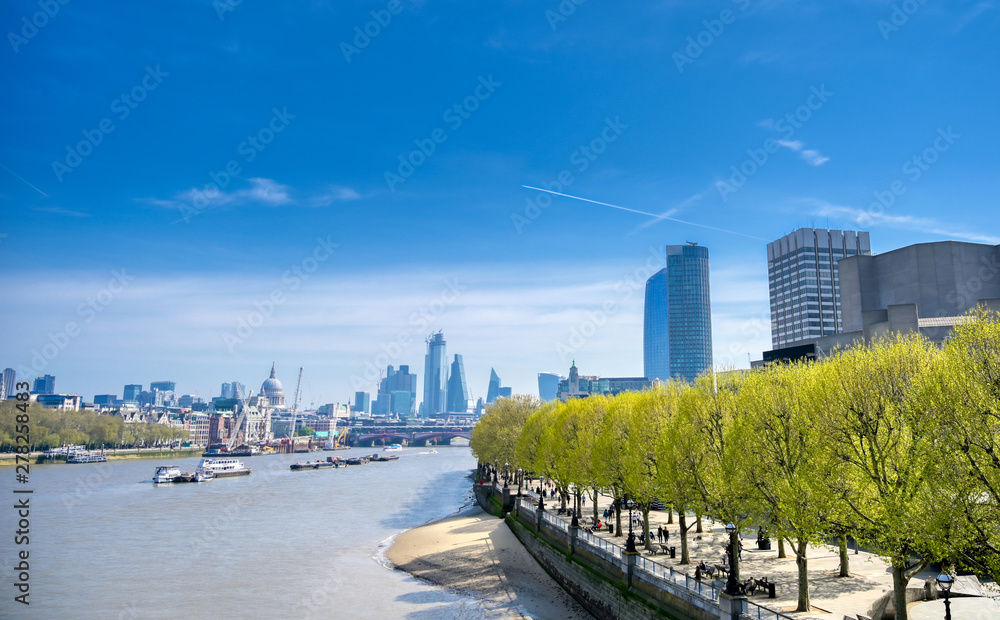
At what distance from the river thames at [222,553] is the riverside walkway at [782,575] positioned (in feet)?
42.5

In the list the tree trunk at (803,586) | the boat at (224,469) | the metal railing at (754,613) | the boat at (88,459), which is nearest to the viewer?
the metal railing at (754,613)

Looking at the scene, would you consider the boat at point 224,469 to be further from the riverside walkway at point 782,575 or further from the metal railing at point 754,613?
the metal railing at point 754,613

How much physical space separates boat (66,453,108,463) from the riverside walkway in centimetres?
17379

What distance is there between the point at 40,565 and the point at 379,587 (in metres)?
30.6

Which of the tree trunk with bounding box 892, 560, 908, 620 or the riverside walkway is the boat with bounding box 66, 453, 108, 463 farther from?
the tree trunk with bounding box 892, 560, 908, 620

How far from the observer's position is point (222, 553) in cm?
5953

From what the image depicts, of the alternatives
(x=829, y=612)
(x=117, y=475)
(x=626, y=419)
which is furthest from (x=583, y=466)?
(x=117, y=475)

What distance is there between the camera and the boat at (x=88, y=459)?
171250 mm

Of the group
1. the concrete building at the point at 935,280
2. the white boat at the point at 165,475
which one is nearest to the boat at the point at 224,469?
the white boat at the point at 165,475

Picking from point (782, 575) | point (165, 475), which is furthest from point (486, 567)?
point (165, 475)

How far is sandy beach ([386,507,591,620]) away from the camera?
42969 mm

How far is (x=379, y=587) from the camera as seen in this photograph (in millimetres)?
47344

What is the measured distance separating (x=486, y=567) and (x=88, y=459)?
169 metres

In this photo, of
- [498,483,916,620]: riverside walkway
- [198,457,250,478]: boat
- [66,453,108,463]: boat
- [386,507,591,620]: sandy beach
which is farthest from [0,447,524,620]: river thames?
[66,453,108,463]: boat
